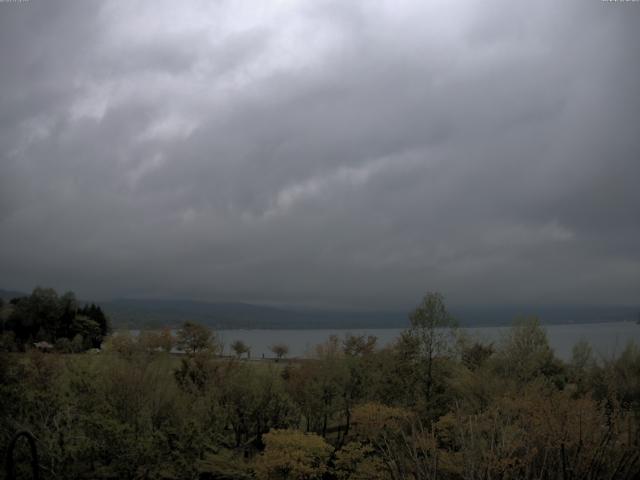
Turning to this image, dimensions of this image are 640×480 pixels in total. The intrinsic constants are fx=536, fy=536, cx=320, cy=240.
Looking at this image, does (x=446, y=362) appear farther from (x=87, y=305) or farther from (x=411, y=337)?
(x=87, y=305)

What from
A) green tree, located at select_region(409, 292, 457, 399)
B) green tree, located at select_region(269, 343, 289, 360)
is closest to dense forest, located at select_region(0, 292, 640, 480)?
green tree, located at select_region(409, 292, 457, 399)

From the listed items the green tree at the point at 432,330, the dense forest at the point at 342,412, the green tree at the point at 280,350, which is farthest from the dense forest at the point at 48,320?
the green tree at the point at 432,330

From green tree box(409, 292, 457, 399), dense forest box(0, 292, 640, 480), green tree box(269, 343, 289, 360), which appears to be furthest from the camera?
green tree box(269, 343, 289, 360)

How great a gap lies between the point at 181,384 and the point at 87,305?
76.8 m

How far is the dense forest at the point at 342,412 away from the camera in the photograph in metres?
16.5

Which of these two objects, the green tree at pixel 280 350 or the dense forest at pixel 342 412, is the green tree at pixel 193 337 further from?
the green tree at pixel 280 350

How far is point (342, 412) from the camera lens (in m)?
38.2

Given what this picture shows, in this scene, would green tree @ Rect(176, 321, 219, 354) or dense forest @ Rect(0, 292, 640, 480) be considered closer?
dense forest @ Rect(0, 292, 640, 480)

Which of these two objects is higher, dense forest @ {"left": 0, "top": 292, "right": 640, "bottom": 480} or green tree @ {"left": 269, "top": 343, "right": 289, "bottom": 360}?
dense forest @ {"left": 0, "top": 292, "right": 640, "bottom": 480}

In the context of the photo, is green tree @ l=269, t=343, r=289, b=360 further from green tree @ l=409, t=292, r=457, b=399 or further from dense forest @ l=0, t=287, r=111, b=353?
green tree @ l=409, t=292, r=457, b=399


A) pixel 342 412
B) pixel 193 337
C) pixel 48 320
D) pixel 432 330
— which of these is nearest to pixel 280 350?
pixel 193 337

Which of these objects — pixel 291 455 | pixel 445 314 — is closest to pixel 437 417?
pixel 445 314

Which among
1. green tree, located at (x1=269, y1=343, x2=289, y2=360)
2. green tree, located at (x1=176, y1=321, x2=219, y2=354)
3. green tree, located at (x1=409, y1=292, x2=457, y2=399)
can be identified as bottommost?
green tree, located at (x1=269, y1=343, x2=289, y2=360)

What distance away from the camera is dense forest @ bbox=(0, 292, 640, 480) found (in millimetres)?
16453
